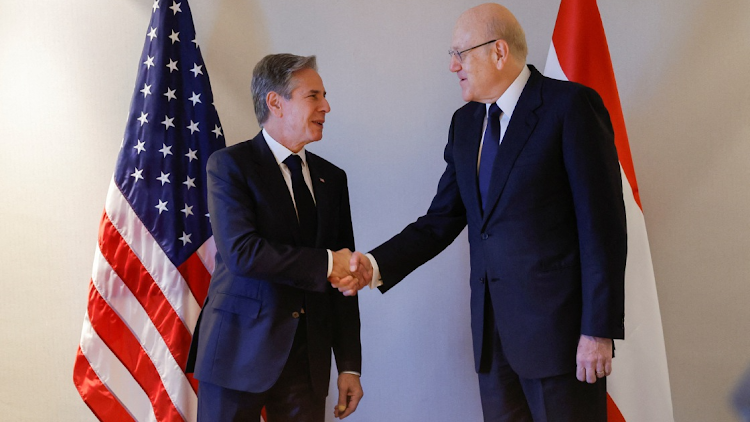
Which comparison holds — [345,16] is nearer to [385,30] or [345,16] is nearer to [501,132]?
[385,30]

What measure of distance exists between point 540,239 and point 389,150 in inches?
49.1

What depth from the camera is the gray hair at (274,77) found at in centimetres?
231

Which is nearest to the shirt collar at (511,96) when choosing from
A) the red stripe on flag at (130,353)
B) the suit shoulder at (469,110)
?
the suit shoulder at (469,110)

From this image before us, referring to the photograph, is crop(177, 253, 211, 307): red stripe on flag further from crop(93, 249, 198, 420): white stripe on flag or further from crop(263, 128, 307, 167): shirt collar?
crop(263, 128, 307, 167): shirt collar

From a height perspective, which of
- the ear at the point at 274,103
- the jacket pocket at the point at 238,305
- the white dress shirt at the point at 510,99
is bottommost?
the jacket pocket at the point at 238,305

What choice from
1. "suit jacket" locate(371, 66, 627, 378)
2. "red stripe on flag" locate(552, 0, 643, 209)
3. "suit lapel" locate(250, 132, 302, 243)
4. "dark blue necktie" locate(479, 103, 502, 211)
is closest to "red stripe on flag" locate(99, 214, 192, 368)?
"suit lapel" locate(250, 132, 302, 243)

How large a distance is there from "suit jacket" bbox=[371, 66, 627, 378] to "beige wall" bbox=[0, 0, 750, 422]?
1.02m

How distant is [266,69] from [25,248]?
4.59 feet

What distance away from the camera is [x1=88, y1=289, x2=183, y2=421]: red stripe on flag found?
256 centimetres

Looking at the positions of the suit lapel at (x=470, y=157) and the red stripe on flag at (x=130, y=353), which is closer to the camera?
the suit lapel at (x=470, y=157)

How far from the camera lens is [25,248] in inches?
112

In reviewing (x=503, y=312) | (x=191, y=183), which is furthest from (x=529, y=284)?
(x=191, y=183)

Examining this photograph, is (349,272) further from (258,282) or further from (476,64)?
(476,64)

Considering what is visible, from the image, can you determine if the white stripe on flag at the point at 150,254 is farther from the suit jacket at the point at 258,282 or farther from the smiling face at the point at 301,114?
the smiling face at the point at 301,114
